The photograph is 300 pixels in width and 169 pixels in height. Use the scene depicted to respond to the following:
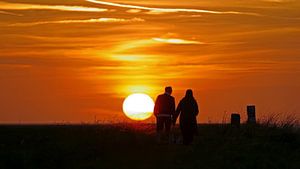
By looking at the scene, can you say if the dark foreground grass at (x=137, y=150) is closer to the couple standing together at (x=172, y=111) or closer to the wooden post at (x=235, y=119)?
the couple standing together at (x=172, y=111)

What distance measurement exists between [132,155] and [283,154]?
5.68 meters

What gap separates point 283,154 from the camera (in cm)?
2936

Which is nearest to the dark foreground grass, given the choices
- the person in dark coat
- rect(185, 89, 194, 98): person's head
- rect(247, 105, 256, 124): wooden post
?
the person in dark coat

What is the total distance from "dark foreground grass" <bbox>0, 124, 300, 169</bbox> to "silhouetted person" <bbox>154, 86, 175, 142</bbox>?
28.7 inches

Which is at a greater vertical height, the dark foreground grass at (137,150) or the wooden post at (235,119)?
the wooden post at (235,119)

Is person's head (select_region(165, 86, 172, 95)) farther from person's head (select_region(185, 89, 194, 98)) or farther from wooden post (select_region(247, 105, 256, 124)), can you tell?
wooden post (select_region(247, 105, 256, 124))

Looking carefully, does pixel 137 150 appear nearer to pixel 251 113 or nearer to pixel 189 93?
pixel 189 93

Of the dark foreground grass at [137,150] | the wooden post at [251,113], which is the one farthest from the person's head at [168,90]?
the wooden post at [251,113]

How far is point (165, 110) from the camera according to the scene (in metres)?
31.5

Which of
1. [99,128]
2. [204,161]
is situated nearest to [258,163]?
[204,161]

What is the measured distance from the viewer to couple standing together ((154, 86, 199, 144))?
31516 mm

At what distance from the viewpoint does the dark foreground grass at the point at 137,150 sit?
26516 mm

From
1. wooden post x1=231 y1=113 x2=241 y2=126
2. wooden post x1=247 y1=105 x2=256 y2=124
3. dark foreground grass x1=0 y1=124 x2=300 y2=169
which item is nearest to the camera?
dark foreground grass x1=0 y1=124 x2=300 y2=169

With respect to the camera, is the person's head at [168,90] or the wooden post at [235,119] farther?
the wooden post at [235,119]
